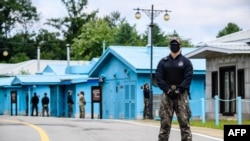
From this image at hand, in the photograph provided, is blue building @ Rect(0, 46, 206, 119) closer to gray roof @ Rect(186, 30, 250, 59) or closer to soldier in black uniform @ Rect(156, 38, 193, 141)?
gray roof @ Rect(186, 30, 250, 59)

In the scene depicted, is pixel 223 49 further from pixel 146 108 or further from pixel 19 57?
pixel 19 57

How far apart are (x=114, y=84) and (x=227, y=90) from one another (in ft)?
39.0

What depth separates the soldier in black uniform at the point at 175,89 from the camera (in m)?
10.5

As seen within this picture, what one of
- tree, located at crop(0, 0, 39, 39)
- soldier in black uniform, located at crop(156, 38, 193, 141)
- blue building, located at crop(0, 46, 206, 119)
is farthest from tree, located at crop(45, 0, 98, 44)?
soldier in black uniform, located at crop(156, 38, 193, 141)

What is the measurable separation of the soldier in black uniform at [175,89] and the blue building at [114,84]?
22902mm

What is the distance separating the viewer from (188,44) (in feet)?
301

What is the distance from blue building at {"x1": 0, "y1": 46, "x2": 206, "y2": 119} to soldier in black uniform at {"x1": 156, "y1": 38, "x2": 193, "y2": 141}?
902 inches

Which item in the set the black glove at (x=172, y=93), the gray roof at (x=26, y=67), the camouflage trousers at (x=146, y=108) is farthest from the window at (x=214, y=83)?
the gray roof at (x=26, y=67)

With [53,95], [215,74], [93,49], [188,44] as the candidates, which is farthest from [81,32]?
[215,74]

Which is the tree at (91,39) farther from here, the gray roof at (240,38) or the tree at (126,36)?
the gray roof at (240,38)

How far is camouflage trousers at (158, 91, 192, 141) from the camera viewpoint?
10445 mm

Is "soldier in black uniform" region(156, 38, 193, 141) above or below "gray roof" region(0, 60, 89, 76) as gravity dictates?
below

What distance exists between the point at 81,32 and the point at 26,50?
9.90 meters

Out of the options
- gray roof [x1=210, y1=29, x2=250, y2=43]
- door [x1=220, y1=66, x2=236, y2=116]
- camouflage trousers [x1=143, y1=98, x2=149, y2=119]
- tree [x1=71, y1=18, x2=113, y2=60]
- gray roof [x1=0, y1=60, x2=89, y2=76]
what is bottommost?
camouflage trousers [x1=143, y1=98, x2=149, y2=119]
